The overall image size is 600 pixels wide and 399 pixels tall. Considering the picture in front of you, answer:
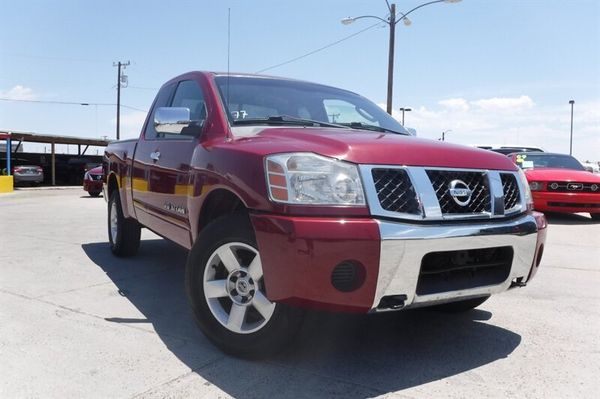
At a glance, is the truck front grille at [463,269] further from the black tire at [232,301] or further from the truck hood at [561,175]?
the truck hood at [561,175]

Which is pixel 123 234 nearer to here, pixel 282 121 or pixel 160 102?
pixel 160 102

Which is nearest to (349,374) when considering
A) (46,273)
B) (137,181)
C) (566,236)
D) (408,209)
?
(408,209)

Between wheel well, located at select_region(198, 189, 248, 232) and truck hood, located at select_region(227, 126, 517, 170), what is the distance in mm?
335

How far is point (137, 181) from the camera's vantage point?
5020mm

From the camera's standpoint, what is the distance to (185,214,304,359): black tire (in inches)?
112

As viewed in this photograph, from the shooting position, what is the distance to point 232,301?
3.04 m

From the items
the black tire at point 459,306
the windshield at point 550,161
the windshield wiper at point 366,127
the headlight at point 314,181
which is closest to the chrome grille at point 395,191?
the headlight at point 314,181

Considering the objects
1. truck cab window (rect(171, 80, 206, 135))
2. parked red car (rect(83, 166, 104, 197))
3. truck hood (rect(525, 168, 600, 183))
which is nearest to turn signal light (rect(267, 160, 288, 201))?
truck cab window (rect(171, 80, 206, 135))

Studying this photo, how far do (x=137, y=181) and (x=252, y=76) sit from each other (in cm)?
164

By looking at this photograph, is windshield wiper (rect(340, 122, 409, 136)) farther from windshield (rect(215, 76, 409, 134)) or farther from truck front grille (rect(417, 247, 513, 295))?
truck front grille (rect(417, 247, 513, 295))

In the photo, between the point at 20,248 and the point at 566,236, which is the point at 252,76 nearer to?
the point at 20,248

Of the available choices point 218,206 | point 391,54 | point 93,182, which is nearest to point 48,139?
point 93,182

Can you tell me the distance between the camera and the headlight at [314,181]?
2.59 m

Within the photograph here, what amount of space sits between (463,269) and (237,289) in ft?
4.14
